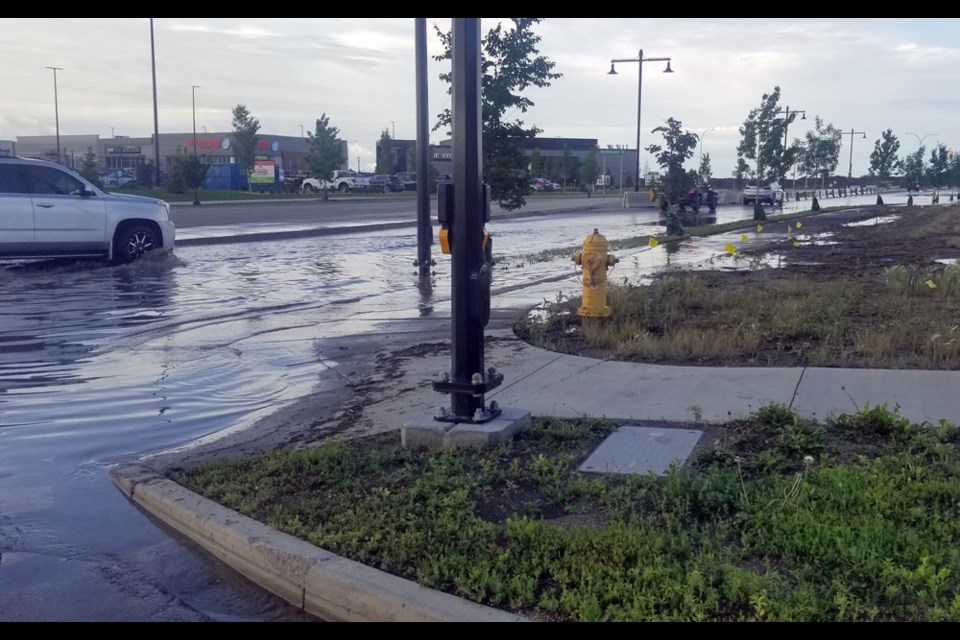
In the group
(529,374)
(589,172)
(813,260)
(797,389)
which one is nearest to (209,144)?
(589,172)

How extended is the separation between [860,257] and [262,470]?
15856mm

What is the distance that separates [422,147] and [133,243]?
6192 mm

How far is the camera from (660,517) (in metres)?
5.11

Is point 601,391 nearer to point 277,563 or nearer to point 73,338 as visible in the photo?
point 277,563

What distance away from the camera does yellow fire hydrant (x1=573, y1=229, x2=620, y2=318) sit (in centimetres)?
1093

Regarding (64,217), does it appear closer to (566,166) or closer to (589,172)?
(566,166)

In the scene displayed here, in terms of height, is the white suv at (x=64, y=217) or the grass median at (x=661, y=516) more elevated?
the white suv at (x=64, y=217)

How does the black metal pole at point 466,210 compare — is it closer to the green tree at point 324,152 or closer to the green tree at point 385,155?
the green tree at point 324,152

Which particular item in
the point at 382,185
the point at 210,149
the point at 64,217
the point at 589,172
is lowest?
the point at 64,217

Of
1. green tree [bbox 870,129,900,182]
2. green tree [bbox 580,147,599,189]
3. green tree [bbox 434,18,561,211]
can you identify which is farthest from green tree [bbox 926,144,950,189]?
green tree [bbox 434,18,561,211]

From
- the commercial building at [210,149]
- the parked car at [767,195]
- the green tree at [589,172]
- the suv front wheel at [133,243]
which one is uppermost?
the commercial building at [210,149]

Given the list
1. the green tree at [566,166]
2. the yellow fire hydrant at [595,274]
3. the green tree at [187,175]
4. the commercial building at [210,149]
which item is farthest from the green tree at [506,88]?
the commercial building at [210,149]

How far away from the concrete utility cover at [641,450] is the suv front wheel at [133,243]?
1465 cm

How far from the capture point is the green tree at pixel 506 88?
763 inches
